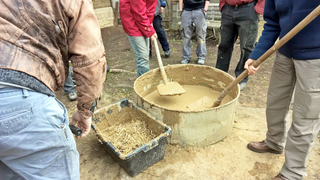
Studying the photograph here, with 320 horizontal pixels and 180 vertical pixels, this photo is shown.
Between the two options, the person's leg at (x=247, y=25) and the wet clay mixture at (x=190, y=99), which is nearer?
the wet clay mixture at (x=190, y=99)

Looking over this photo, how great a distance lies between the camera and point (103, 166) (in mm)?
2385

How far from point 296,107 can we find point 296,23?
66 centimetres

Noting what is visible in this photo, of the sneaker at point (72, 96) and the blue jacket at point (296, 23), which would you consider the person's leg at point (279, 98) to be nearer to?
the blue jacket at point (296, 23)

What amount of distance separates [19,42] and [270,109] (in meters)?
2.12

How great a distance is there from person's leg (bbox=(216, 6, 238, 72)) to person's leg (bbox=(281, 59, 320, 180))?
2.08 meters

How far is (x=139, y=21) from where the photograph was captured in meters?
3.19

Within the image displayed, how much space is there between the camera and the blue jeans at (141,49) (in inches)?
133

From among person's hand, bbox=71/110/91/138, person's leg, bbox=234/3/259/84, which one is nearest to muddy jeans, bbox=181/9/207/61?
person's leg, bbox=234/3/259/84

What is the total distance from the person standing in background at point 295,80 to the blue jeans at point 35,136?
1696 millimetres

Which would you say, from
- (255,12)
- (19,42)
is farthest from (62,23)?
(255,12)

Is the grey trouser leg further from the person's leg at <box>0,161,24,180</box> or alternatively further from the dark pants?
the person's leg at <box>0,161,24,180</box>

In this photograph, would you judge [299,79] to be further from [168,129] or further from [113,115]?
[113,115]

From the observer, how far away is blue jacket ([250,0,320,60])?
1.64 meters

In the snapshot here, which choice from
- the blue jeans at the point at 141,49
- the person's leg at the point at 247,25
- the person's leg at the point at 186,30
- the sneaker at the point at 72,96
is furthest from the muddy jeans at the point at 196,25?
the sneaker at the point at 72,96
